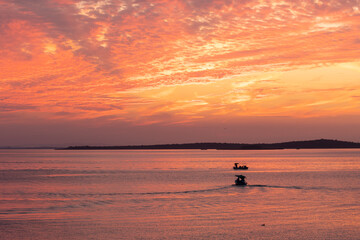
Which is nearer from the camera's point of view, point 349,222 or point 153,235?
point 153,235

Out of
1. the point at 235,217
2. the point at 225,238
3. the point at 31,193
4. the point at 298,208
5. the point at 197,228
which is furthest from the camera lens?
the point at 31,193

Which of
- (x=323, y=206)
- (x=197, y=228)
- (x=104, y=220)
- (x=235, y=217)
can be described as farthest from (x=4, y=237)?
(x=323, y=206)

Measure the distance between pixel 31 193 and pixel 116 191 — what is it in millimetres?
10318

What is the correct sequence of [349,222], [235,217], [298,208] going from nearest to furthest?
1. [349,222]
2. [235,217]
3. [298,208]

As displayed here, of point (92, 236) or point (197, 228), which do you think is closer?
point (92, 236)

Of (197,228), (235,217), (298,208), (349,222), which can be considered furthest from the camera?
(298,208)

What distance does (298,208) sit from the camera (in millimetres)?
39719

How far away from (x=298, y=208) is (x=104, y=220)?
17.1 metres

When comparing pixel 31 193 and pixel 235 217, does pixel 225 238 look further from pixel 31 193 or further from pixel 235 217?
pixel 31 193

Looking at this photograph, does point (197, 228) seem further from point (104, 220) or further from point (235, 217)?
point (104, 220)

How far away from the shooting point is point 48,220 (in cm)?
3372

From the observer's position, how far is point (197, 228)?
98.6 ft

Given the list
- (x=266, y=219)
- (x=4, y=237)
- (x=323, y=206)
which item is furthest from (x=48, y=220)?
(x=323, y=206)

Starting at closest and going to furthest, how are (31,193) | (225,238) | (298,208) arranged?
(225,238) → (298,208) → (31,193)
